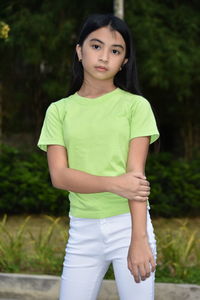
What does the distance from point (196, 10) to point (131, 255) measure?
12054 millimetres

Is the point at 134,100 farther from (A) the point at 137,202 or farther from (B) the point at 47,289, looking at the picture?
(B) the point at 47,289

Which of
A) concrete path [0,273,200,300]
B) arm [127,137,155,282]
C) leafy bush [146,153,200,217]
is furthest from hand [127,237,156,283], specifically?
leafy bush [146,153,200,217]

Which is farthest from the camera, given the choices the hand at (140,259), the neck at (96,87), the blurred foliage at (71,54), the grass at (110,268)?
the blurred foliage at (71,54)

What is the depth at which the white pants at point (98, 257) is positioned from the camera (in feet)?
8.66

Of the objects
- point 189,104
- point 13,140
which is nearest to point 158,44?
point 189,104

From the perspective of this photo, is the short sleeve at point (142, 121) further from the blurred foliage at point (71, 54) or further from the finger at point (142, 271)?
the blurred foliage at point (71, 54)

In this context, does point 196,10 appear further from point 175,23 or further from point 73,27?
point 73,27

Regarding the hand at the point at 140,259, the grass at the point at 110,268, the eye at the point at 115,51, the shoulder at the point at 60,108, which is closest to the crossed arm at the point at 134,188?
the hand at the point at 140,259

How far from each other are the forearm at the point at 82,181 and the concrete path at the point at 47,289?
2932 millimetres

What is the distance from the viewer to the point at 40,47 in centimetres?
1295

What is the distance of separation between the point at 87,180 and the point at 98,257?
1.11 feet

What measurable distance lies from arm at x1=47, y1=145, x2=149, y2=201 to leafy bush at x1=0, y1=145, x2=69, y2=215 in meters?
7.48

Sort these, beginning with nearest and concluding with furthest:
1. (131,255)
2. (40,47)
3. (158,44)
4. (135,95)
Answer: (131,255) → (135,95) → (158,44) → (40,47)

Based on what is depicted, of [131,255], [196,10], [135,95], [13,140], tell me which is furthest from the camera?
[13,140]
